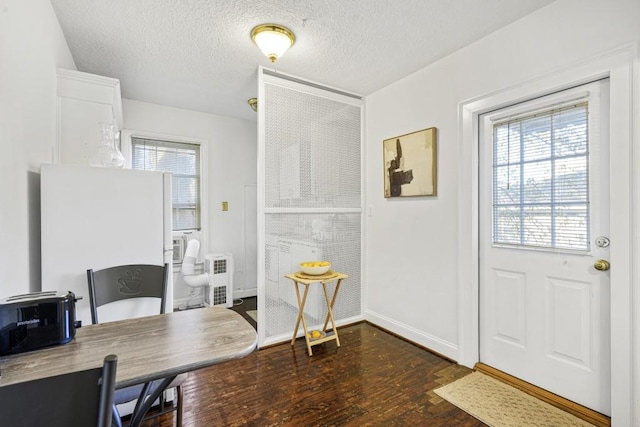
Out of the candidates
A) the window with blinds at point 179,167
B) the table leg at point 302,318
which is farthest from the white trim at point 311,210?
the window with blinds at point 179,167

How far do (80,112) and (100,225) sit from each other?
45.5 inches

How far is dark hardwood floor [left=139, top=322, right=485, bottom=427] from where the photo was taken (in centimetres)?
188

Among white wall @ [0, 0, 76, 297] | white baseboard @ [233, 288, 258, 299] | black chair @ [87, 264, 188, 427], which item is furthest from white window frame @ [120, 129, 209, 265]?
black chair @ [87, 264, 188, 427]

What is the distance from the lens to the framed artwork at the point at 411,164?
9.10 feet

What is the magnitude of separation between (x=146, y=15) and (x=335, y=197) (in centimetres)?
220

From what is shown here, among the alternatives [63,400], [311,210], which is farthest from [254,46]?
[63,400]

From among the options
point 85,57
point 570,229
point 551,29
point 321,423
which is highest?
point 85,57

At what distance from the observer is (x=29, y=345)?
100 cm

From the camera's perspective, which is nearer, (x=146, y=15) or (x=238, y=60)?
(x=146, y=15)

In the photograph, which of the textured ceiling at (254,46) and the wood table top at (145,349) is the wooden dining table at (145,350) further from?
the textured ceiling at (254,46)

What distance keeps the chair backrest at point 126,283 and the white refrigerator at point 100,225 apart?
0.08 meters

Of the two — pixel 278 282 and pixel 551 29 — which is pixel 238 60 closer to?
pixel 278 282

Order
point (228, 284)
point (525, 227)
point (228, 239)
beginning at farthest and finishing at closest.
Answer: point (228, 239) → point (228, 284) → point (525, 227)

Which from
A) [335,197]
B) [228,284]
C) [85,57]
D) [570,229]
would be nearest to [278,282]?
[335,197]
